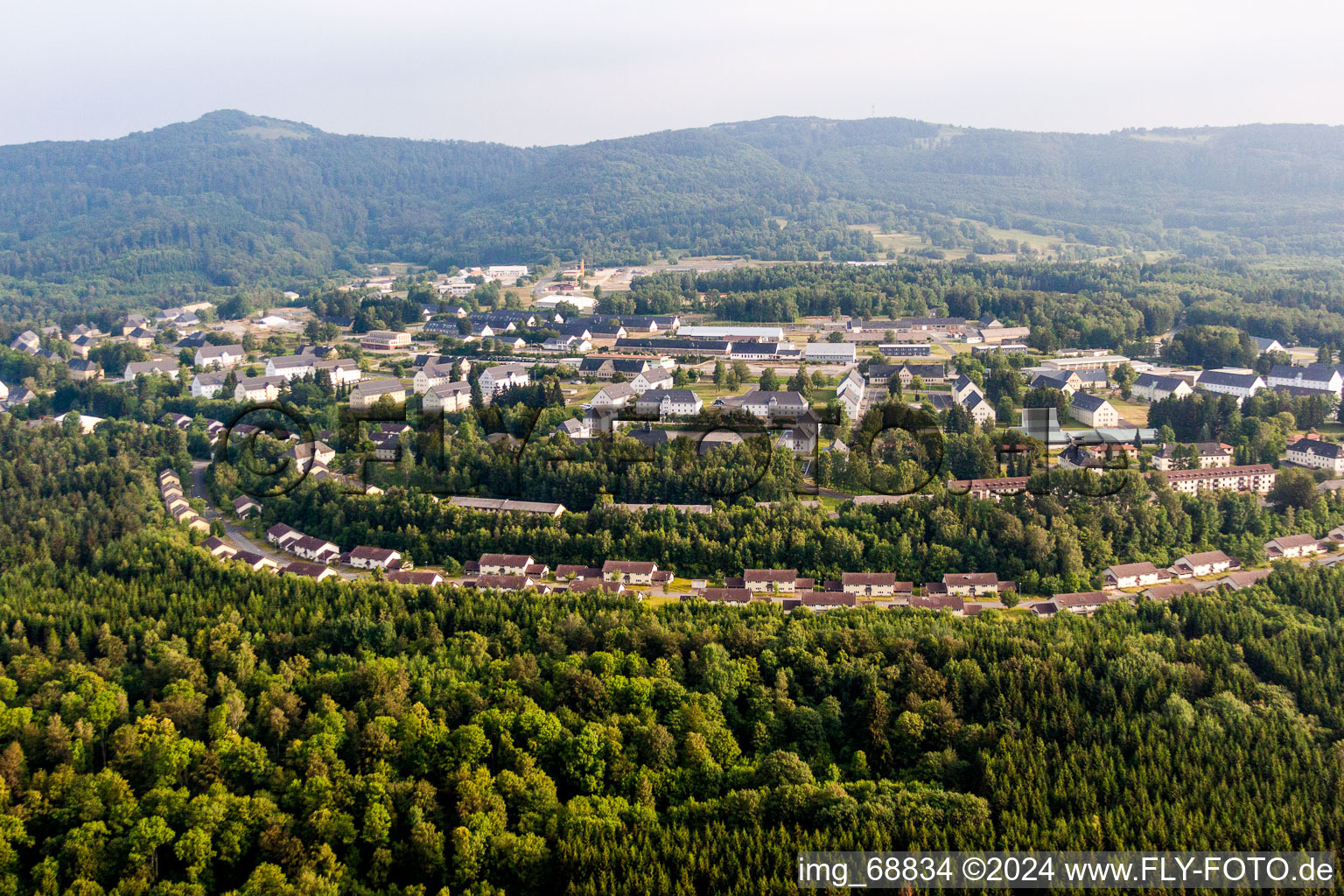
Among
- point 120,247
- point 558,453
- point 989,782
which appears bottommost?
point 989,782

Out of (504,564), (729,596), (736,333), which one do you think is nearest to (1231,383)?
(736,333)

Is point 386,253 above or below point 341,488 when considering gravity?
above

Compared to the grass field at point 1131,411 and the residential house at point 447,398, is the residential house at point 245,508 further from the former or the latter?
the grass field at point 1131,411

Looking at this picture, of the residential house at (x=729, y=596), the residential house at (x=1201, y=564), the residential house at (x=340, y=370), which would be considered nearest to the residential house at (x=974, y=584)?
the residential house at (x=1201, y=564)

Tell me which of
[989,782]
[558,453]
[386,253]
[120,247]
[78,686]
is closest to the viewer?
[989,782]

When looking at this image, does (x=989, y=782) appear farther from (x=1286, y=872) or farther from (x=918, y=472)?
(x=918, y=472)

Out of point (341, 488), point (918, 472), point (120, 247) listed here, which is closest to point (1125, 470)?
point (918, 472)
